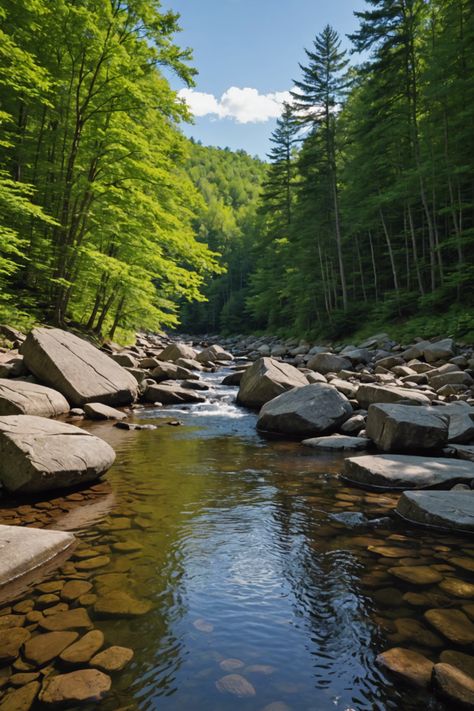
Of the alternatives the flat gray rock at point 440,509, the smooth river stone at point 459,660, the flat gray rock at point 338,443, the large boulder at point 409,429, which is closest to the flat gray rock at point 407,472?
the flat gray rock at point 440,509

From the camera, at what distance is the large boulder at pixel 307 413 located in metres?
7.75

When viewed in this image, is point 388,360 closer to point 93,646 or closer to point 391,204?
point 391,204

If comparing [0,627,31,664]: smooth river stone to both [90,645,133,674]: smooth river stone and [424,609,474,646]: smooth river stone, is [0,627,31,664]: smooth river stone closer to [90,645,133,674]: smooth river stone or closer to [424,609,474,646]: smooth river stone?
[90,645,133,674]: smooth river stone

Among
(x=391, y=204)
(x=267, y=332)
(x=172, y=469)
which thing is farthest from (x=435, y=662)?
(x=267, y=332)

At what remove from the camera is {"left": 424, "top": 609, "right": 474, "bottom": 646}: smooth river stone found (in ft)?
7.89

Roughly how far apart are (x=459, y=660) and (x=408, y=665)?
267mm

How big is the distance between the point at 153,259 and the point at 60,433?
1002cm

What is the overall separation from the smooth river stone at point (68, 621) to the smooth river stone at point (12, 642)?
11cm

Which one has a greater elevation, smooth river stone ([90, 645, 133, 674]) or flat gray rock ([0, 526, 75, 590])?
flat gray rock ([0, 526, 75, 590])

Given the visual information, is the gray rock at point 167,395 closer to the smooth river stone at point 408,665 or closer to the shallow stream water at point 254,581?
the shallow stream water at point 254,581

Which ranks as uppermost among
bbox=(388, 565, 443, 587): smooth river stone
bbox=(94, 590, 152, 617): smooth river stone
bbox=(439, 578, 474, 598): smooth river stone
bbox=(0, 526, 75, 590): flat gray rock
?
bbox=(0, 526, 75, 590): flat gray rock

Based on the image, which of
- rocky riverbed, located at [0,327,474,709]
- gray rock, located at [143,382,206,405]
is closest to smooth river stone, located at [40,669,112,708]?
rocky riverbed, located at [0,327,474,709]

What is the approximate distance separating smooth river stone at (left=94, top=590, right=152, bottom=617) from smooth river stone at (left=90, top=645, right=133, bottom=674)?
1.02 ft

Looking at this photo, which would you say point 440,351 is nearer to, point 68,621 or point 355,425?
point 355,425
